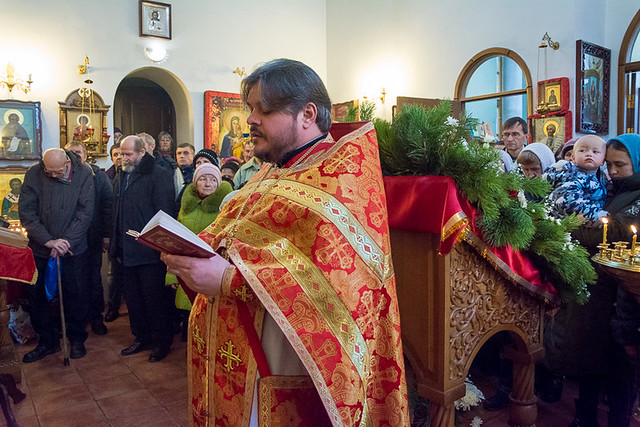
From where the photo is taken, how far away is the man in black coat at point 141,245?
13.4 feet

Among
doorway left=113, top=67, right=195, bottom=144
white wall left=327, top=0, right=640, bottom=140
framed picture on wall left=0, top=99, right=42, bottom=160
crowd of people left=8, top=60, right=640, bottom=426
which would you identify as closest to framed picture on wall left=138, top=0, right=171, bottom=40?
doorway left=113, top=67, right=195, bottom=144

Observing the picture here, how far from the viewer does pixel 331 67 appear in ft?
34.5

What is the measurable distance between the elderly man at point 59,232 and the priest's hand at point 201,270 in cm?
316

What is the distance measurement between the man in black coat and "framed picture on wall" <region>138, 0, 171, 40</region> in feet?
15.8

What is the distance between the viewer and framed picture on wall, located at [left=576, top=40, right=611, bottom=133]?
636 centimetres

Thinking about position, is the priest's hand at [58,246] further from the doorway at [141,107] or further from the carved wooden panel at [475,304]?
the doorway at [141,107]

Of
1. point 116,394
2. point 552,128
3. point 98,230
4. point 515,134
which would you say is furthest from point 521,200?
point 552,128

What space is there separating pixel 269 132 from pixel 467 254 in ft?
2.96

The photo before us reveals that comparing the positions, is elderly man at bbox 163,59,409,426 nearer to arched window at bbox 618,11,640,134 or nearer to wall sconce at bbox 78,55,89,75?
arched window at bbox 618,11,640,134

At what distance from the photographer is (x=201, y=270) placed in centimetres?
137

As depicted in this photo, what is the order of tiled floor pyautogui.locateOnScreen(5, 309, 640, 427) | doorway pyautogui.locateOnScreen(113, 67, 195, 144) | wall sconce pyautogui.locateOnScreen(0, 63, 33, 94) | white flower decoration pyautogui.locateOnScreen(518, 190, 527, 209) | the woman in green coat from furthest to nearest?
1. doorway pyautogui.locateOnScreen(113, 67, 195, 144)
2. wall sconce pyautogui.locateOnScreen(0, 63, 33, 94)
3. the woman in green coat
4. tiled floor pyautogui.locateOnScreen(5, 309, 640, 427)
5. white flower decoration pyautogui.locateOnScreen(518, 190, 527, 209)

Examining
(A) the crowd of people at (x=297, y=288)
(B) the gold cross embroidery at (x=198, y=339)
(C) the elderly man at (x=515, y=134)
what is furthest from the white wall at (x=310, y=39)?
(B) the gold cross embroidery at (x=198, y=339)

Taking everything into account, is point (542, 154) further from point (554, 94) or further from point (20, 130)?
point (20, 130)

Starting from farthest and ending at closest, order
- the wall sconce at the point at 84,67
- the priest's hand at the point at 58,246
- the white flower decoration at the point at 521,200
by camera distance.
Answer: the wall sconce at the point at 84,67
the priest's hand at the point at 58,246
the white flower decoration at the point at 521,200
